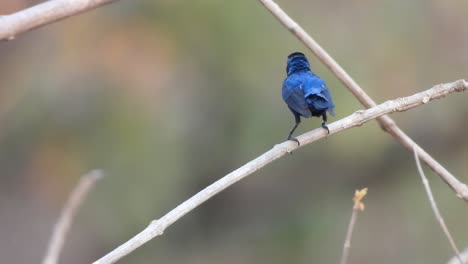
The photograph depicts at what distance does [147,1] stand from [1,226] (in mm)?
1088

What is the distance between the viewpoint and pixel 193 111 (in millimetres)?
3035

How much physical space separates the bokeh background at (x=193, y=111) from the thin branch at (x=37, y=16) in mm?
2062

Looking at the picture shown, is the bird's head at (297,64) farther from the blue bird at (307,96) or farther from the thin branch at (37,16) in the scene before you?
the thin branch at (37,16)

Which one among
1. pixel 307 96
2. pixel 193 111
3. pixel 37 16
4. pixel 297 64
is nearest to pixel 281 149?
pixel 307 96

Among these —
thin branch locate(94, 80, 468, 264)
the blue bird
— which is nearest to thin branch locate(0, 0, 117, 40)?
thin branch locate(94, 80, 468, 264)

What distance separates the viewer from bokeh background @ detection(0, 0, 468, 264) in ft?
9.66

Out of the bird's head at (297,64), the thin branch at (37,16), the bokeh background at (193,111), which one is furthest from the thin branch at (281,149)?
the bokeh background at (193,111)

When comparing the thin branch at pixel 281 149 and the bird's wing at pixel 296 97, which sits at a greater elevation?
the bird's wing at pixel 296 97

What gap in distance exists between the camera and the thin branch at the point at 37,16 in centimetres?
70

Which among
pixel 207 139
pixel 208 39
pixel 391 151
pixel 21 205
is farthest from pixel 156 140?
pixel 391 151

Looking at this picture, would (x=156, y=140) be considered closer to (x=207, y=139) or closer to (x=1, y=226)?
(x=207, y=139)

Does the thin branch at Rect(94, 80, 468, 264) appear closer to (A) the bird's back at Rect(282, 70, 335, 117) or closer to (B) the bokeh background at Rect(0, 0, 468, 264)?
(A) the bird's back at Rect(282, 70, 335, 117)

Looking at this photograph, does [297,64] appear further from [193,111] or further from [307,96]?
[193,111]

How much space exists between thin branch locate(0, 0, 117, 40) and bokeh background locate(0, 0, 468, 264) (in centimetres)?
206
